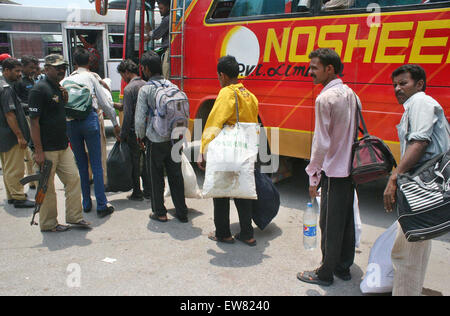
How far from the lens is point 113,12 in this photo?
988 centimetres

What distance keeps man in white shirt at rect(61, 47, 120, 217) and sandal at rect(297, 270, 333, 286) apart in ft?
8.57

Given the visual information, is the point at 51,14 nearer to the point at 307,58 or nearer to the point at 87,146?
the point at 87,146

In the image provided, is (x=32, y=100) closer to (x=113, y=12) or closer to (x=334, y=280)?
(x=334, y=280)

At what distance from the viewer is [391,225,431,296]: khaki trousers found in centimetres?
260

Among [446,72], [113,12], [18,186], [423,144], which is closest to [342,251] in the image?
[423,144]

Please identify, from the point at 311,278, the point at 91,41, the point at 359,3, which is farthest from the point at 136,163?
the point at 91,41

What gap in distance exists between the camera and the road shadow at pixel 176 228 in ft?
13.8

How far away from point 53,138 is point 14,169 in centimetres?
151

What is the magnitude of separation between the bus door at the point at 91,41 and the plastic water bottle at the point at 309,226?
25.7 ft

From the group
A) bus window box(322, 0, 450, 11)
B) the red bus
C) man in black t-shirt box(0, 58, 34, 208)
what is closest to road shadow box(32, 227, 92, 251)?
man in black t-shirt box(0, 58, 34, 208)

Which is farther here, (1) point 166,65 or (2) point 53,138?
(1) point 166,65

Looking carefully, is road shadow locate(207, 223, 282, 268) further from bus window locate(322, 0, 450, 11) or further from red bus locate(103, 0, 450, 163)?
bus window locate(322, 0, 450, 11)

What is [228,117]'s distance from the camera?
3.51m

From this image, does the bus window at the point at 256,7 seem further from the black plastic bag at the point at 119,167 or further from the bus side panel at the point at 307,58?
the black plastic bag at the point at 119,167
